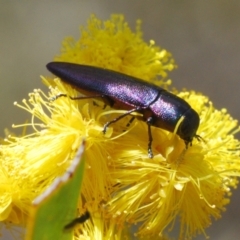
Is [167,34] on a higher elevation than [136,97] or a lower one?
higher

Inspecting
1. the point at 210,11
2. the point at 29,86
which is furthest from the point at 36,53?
the point at 210,11

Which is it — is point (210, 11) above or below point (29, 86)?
above

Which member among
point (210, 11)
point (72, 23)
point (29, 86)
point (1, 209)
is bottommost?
point (1, 209)

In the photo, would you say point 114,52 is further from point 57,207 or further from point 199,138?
point 57,207

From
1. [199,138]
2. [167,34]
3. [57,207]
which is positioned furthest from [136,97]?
[167,34]

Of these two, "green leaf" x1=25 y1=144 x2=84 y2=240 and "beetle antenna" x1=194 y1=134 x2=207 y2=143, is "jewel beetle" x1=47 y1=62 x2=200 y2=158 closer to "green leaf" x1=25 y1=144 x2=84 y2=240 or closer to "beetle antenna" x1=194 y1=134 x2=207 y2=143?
"beetle antenna" x1=194 y1=134 x2=207 y2=143

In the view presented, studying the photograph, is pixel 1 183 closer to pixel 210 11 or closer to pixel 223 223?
pixel 223 223
